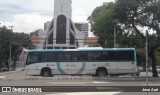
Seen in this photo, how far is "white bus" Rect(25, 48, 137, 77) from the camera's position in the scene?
3306cm

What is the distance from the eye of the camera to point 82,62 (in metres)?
33.8

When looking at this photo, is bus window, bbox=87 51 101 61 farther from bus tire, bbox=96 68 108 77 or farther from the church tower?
the church tower

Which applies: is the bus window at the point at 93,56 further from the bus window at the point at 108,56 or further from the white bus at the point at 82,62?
the bus window at the point at 108,56

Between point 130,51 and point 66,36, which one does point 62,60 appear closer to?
point 130,51

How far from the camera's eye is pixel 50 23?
11575 cm

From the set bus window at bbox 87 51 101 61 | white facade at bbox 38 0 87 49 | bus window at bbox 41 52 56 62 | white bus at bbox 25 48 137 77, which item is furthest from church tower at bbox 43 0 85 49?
bus window at bbox 87 51 101 61

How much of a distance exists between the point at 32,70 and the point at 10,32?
139ft

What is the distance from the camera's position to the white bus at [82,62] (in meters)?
33.1

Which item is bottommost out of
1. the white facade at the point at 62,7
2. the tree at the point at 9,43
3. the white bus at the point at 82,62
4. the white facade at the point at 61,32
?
the white bus at the point at 82,62

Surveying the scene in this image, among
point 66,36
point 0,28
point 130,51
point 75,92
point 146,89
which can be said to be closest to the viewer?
point 146,89

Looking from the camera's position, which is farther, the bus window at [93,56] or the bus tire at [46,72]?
the bus tire at [46,72]

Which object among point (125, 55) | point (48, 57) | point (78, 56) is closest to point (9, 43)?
point (48, 57)

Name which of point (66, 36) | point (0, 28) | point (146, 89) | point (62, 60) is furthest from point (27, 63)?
point (66, 36)

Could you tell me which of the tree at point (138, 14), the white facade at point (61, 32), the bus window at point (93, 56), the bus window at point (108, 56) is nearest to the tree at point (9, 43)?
the white facade at point (61, 32)
